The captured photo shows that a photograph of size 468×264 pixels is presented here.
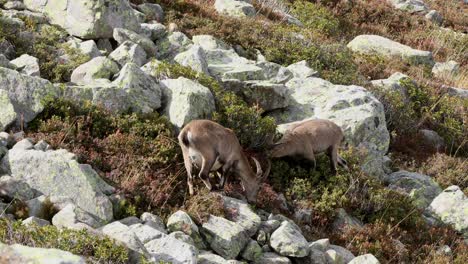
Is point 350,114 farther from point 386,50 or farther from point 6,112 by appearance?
point 386,50

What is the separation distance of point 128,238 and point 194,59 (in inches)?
298

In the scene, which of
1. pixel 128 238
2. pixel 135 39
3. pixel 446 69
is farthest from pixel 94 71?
pixel 446 69

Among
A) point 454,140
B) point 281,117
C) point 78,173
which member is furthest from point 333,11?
point 78,173

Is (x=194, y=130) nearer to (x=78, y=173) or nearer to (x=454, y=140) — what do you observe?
(x=78, y=173)

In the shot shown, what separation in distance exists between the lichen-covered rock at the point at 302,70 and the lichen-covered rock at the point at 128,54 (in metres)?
4.61

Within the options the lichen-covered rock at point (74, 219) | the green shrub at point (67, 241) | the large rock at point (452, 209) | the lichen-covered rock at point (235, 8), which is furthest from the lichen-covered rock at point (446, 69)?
the green shrub at point (67, 241)

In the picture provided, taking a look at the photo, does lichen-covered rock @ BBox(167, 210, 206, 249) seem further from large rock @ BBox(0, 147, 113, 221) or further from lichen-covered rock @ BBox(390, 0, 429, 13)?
lichen-covered rock @ BBox(390, 0, 429, 13)

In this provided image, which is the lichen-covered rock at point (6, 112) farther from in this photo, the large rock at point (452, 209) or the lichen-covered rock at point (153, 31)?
the large rock at point (452, 209)

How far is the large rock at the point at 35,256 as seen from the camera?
5.70m

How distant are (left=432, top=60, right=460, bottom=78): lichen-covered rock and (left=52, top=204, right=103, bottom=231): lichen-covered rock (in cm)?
1724

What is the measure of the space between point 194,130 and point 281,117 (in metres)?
4.73

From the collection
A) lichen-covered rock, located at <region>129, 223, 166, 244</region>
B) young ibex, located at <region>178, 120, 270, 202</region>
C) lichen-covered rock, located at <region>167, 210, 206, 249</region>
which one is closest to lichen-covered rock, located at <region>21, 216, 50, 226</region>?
lichen-covered rock, located at <region>129, 223, 166, 244</region>

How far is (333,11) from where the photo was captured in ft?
86.8

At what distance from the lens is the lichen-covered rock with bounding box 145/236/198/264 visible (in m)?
7.87
